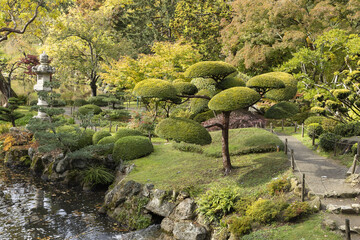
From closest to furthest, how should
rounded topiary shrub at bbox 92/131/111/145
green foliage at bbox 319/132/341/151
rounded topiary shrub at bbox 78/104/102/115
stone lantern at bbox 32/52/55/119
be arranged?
green foliage at bbox 319/132/341/151 → rounded topiary shrub at bbox 92/131/111/145 → stone lantern at bbox 32/52/55/119 → rounded topiary shrub at bbox 78/104/102/115

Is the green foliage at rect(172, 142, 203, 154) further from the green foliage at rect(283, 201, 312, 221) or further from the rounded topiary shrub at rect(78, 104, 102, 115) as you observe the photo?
the rounded topiary shrub at rect(78, 104, 102, 115)

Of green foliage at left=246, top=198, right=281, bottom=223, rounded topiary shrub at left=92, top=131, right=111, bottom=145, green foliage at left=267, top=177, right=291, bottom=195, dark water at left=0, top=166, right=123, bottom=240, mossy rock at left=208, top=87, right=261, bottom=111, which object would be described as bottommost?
dark water at left=0, top=166, right=123, bottom=240

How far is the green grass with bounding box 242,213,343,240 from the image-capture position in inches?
318

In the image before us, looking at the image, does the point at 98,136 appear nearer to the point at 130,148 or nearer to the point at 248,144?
the point at 130,148

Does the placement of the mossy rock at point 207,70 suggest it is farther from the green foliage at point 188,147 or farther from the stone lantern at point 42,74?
the stone lantern at point 42,74

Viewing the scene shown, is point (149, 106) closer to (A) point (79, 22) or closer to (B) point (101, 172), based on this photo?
(B) point (101, 172)

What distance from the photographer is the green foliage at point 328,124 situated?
1836 centimetres

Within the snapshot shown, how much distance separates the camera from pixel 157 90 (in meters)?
11.5

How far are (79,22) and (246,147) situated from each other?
24.6 meters

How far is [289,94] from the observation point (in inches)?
504

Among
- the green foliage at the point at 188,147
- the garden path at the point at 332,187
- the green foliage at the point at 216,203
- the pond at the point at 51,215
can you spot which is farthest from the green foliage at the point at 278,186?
the green foliage at the point at 188,147

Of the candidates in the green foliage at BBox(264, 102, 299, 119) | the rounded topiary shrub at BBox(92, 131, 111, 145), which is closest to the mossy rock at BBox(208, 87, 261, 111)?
the green foliage at BBox(264, 102, 299, 119)

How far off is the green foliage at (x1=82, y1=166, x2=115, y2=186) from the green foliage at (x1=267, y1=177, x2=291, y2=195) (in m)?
7.64

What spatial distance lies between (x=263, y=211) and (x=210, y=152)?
19.9ft
